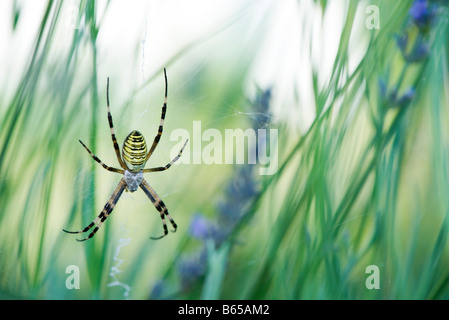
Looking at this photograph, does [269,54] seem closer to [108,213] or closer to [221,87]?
[221,87]

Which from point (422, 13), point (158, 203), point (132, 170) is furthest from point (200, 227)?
point (422, 13)

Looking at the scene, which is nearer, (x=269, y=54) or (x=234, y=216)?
(x=234, y=216)

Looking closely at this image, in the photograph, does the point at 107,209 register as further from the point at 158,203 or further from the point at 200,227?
the point at 200,227

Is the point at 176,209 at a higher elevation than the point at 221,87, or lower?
lower

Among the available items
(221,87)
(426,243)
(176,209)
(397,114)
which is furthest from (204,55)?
(426,243)

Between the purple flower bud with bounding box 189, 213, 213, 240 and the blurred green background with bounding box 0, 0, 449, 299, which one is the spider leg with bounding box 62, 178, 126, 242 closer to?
the blurred green background with bounding box 0, 0, 449, 299

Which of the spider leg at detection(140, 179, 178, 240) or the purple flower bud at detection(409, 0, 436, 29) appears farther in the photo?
the spider leg at detection(140, 179, 178, 240)

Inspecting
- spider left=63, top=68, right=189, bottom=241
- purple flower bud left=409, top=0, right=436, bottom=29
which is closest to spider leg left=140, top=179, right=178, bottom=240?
spider left=63, top=68, right=189, bottom=241
